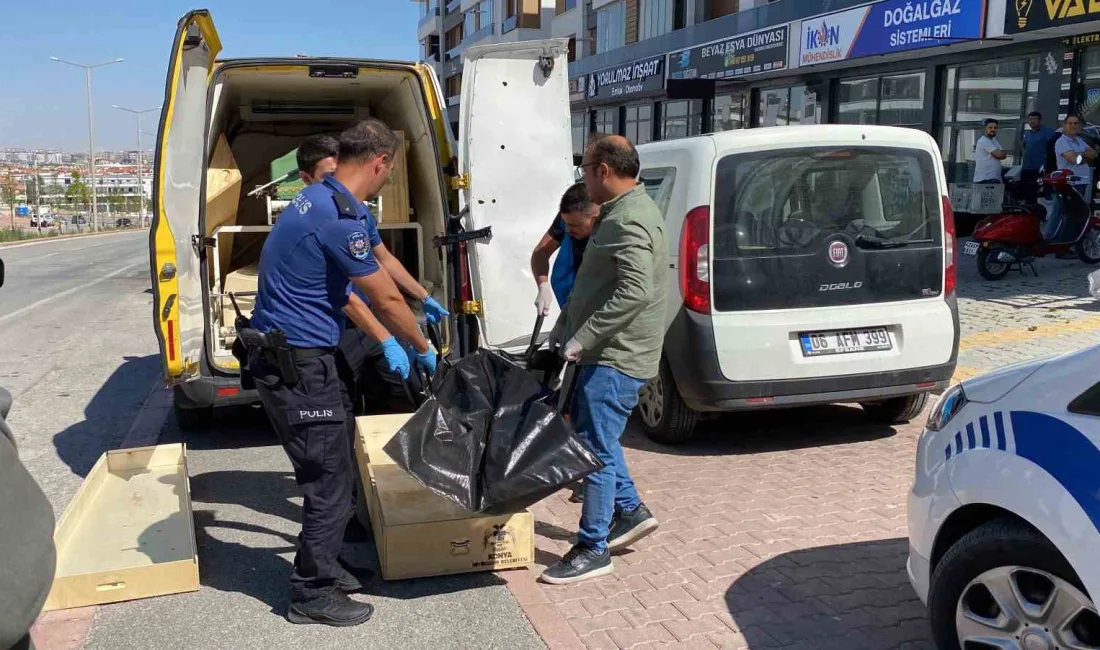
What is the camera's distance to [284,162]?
24.1ft

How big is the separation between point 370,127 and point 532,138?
2082 millimetres

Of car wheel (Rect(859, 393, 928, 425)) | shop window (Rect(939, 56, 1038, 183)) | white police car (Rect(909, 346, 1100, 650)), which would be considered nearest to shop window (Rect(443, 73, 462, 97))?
shop window (Rect(939, 56, 1038, 183))

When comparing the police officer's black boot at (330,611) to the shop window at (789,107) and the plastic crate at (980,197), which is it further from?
the shop window at (789,107)

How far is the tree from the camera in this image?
7588 cm

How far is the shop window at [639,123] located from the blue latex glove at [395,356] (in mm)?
26538

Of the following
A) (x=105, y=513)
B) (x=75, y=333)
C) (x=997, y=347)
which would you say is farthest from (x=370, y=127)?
(x=75, y=333)

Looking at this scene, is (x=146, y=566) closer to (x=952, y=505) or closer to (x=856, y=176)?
(x=952, y=505)

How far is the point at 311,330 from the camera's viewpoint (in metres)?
3.57

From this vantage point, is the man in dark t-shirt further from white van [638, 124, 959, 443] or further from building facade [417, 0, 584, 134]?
building facade [417, 0, 584, 134]

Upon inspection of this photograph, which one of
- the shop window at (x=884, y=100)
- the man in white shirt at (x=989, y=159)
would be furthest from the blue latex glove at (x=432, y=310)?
the shop window at (x=884, y=100)

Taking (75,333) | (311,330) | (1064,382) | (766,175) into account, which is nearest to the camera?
(1064,382)

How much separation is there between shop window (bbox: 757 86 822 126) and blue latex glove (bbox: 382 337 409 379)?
62.4 ft

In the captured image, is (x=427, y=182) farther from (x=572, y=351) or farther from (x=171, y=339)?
(x=572, y=351)

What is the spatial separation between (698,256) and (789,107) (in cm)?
1860
